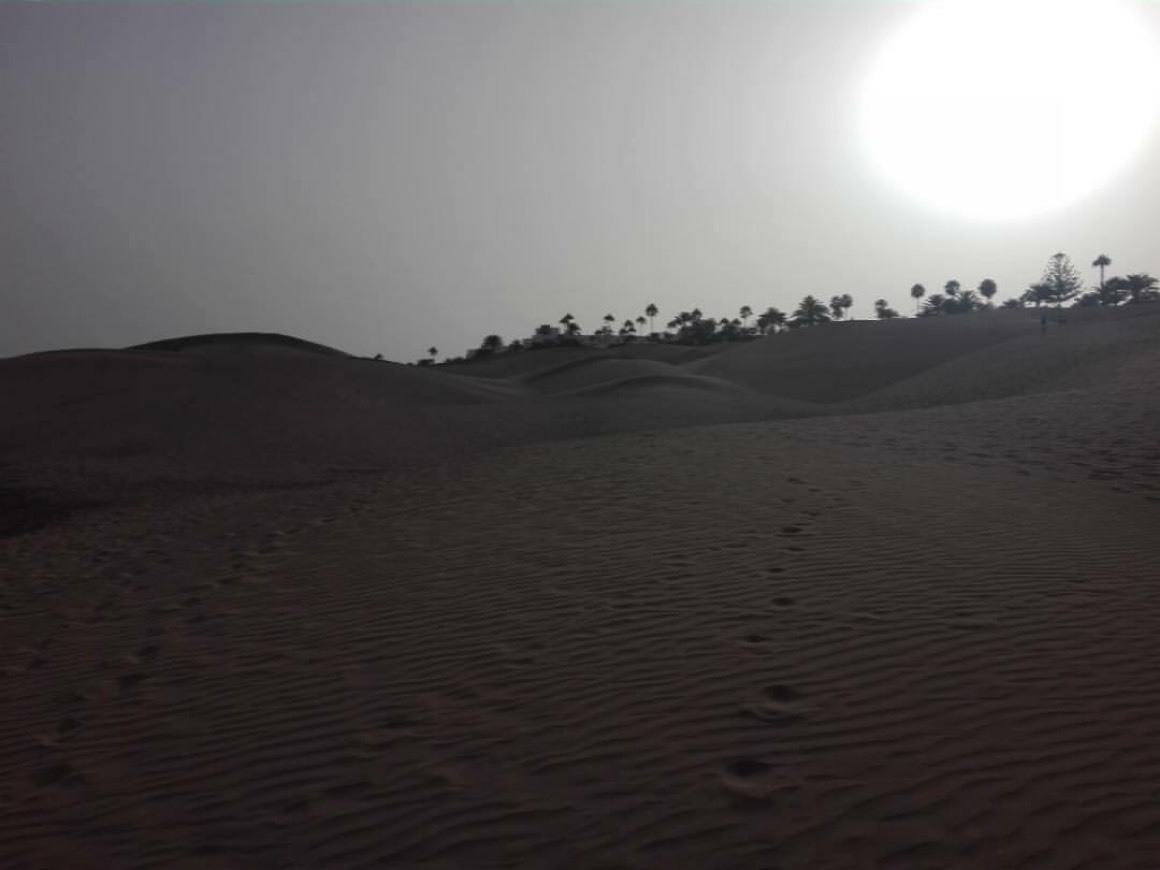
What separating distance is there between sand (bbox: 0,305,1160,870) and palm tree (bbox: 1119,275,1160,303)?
100496mm

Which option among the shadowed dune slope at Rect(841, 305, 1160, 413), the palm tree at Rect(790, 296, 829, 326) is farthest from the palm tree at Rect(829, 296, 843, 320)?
the shadowed dune slope at Rect(841, 305, 1160, 413)

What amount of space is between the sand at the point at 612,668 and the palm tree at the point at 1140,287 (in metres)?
100

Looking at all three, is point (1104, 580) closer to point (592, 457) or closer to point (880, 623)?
point (880, 623)

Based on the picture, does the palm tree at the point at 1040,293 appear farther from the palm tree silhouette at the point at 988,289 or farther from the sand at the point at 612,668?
the sand at the point at 612,668

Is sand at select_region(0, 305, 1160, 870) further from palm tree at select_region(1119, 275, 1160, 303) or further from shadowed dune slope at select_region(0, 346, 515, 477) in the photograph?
palm tree at select_region(1119, 275, 1160, 303)

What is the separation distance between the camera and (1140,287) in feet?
326

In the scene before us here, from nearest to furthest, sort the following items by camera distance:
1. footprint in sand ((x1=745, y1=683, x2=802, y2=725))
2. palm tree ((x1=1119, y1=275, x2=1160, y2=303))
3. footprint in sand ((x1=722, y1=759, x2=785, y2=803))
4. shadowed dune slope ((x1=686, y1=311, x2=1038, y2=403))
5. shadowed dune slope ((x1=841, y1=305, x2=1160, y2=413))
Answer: footprint in sand ((x1=722, y1=759, x2=785, y2=803)) < footprint in sand ((x1=745, y1=683, x2=802, y2=725)) < shadowed dune slope ((x1=841, y1=305, x2=1160, y2=413)) < shadowed dune slope ((x1=686, y1=311, x2=1038, y2=403)) < palm tree ((x1=1119, y1=275, x2=1160, y2=303))

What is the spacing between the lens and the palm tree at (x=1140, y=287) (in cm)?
9775

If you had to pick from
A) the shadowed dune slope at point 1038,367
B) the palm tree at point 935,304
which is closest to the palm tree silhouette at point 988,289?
the palm tree at point 935,304

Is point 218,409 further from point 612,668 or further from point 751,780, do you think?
point 751,780

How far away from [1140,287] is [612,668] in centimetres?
11744

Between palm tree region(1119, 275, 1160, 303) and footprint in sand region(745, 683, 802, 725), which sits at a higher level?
palm tree region(1119, 275, 1160, 303)

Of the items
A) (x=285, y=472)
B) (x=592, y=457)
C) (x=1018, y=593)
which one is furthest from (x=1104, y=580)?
(x=285, y=472)

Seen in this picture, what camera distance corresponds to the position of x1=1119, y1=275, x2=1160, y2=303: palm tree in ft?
321
